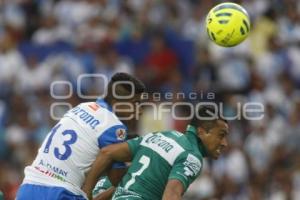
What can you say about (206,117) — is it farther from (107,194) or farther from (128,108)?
(107,194)

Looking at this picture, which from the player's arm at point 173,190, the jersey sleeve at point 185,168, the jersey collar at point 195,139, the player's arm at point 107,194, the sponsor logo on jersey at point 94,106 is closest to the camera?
the player's arm at point 173,190

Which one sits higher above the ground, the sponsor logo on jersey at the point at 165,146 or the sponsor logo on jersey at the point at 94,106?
the sponsor logo on jersey at the point at 94,106

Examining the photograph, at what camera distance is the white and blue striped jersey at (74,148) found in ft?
33.2

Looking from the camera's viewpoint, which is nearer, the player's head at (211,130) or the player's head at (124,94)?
the player's head at (211,130)

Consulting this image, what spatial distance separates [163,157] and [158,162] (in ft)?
0.22

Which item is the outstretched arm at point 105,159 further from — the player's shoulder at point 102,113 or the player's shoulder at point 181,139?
the player's shoulder at point 181,139

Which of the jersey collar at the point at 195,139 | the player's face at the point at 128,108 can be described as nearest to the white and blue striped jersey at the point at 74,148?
the player's face at the point at 128,108

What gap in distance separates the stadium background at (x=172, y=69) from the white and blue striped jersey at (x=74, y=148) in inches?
233

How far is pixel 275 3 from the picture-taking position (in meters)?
19.1

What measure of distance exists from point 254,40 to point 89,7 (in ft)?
11.8

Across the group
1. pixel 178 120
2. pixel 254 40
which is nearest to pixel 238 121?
pixel 178 120

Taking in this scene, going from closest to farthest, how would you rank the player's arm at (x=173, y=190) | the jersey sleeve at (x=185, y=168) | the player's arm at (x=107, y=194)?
1. the player's arm at (x=173, y=190)
2. the jersey sleeve at (x=185, y=168)
3. the player's arm at (x=107, y=194)

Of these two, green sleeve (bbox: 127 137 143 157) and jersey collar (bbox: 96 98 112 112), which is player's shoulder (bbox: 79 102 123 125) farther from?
green sleeve (bbox: 127 137 143 157)

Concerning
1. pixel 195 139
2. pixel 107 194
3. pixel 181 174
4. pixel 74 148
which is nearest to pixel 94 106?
pixel 74 148
